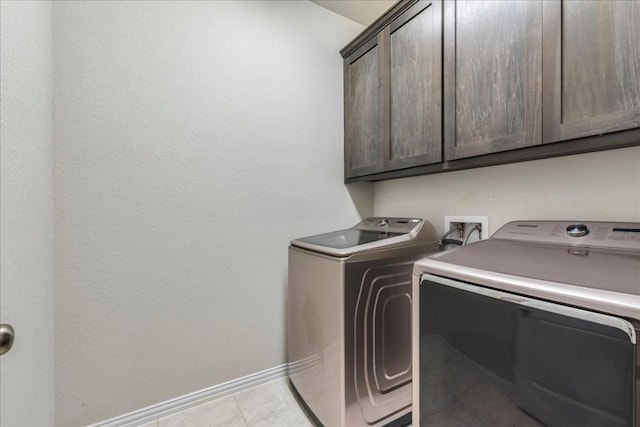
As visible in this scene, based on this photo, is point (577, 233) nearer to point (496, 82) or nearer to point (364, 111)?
point (496, 82)

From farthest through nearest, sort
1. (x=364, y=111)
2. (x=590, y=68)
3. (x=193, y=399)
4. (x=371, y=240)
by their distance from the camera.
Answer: (x=364, y=111)
(x=193, y=399)
(x=371, y=240)
(x=590, y=68)

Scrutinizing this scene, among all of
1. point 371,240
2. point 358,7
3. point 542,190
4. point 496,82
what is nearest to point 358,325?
point 371,240

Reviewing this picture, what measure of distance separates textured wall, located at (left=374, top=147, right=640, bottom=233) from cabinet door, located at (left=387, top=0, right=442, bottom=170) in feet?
1.08

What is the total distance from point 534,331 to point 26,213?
4.88 feet

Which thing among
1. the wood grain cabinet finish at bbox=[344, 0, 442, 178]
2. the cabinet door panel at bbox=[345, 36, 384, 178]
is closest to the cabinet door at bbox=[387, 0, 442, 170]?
the wood grain cabinet finish at bbox=[344, 0, 442, 178]

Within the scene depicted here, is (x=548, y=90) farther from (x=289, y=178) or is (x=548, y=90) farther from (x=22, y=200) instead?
(x=22, y=200)

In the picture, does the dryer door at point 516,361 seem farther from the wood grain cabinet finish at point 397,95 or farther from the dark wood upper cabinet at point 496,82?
the wood grain cabinet finish at point 397,95

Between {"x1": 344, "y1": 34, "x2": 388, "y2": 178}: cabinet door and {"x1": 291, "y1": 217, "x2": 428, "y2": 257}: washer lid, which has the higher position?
{"x1": 344, "y1": 34, "x2": 388, "y2": 178}: cabinet door

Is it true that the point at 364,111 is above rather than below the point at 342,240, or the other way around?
above

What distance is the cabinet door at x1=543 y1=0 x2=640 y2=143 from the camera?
2.43 feet

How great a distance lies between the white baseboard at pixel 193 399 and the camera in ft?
4.28

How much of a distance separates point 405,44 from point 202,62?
3.76 ft

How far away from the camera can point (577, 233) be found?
0.95 meters

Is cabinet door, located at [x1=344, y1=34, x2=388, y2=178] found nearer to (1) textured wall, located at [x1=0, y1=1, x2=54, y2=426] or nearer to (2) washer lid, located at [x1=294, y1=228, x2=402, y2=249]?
(2) washer lid, located at [x1=294, y1=228, x2=402, y2=249]
